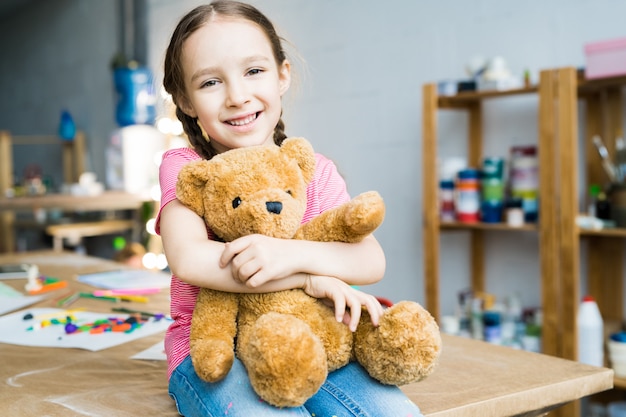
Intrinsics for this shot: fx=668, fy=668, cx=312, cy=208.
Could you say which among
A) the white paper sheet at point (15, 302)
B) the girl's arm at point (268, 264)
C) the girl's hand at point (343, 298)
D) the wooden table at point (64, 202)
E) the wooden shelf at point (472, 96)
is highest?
the wooden shelf at point (472, 96)

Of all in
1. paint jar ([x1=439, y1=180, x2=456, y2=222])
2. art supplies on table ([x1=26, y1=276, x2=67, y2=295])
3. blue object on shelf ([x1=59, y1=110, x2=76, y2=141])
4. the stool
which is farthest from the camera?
blue object on shelf ([x1=59, y1=110, x2=76, y2=141])

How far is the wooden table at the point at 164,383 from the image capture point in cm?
91

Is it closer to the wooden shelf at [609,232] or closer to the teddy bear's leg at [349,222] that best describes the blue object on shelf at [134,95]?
the wooden shelf at [609,232]

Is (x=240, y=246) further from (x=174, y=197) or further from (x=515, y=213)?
(x=515, y=213)

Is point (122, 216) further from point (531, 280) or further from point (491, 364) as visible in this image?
point (491, 364)

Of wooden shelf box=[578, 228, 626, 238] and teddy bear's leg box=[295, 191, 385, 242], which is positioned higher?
teddy bear's leg box=[295, 191, 385, 242]

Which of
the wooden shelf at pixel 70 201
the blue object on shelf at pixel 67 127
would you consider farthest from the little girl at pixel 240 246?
the blue object on shelf at pixel 67 127

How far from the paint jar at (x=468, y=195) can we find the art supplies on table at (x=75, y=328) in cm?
114

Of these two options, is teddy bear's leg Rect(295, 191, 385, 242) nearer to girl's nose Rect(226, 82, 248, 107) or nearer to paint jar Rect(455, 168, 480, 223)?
girl's nose Rect(226, 82, 248, 107)

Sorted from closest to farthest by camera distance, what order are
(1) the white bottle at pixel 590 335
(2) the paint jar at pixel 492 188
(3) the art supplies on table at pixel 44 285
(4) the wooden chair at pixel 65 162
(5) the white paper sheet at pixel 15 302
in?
(5) the white paper sheet at pixel 15 302, (3) the art supplies on table at pixel 44 285, (1) the white bottle at pixel 590 335, (2) the paint jar at pixel 492 188, (4) the wooden chair at pixel 65 162

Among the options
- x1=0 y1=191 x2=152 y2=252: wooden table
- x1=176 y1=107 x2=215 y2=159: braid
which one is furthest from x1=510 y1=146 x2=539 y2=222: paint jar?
x1=0 y1=191 x2=152 y2=252: wooden table

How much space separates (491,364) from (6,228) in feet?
11.3

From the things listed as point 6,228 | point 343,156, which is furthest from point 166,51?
point 6,228

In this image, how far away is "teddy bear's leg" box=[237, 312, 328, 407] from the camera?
2.21ft
